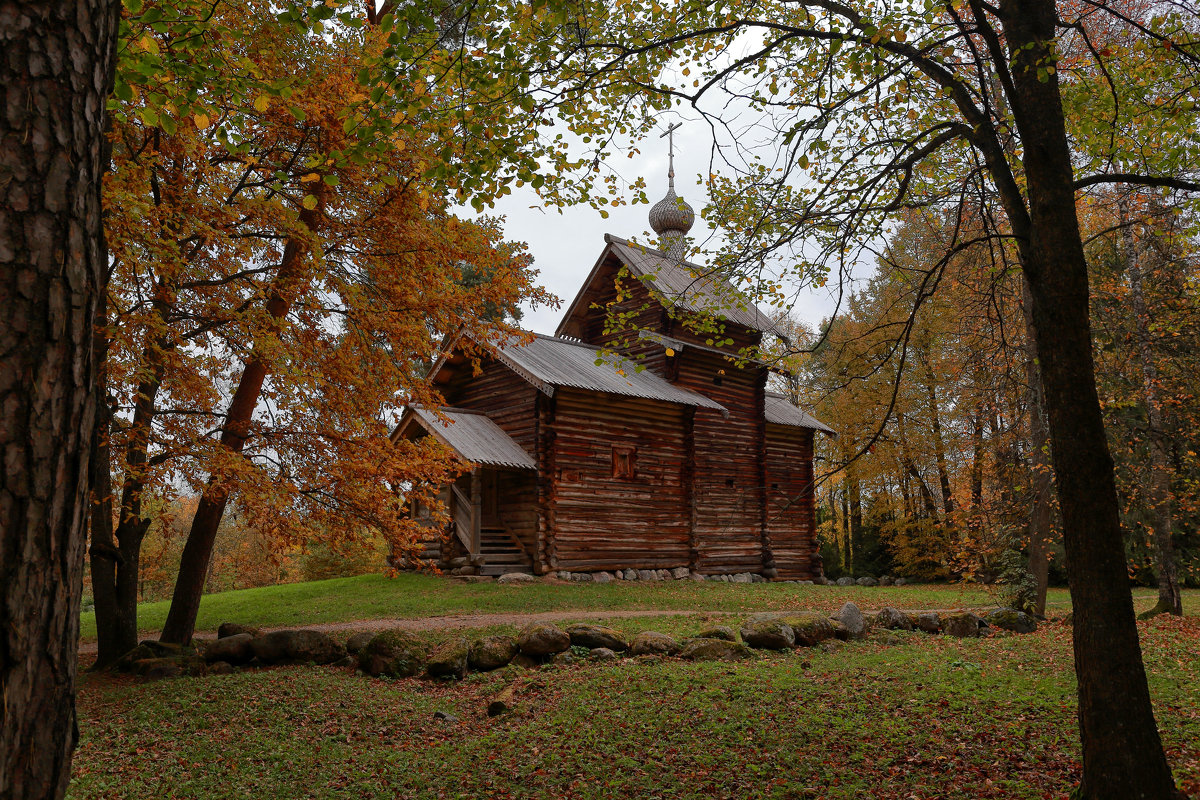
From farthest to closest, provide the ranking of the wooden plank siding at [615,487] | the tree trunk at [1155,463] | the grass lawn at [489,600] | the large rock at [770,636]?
the wooden plank siding at [615,487], the grass lawn at [489,600], the tree trunk at [1155,463], the large rock at [770,636]

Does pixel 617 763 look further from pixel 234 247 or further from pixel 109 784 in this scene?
pixel 234 247

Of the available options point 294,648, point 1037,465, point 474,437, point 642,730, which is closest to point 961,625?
point 1037,465

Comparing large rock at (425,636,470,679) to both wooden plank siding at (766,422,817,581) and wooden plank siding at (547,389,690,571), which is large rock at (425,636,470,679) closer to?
wooden plank siding at (547,389,690,571)

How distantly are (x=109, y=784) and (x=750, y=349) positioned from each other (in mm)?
7025

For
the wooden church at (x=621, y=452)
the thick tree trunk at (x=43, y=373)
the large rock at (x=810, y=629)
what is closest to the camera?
the thick tree trunk at (x=43, y=373)

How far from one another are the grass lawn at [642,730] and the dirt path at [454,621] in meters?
3.47

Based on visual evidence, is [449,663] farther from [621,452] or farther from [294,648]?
[621,452]

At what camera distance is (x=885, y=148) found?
7527mm

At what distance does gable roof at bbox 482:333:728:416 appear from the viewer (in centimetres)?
2134

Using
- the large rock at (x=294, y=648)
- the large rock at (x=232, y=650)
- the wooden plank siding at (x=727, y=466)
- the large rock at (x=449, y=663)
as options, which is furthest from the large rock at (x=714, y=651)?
the wooden plank siding at (x=727, y=466)

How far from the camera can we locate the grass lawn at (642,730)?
5902 mm

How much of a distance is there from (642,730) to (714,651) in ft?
11.8

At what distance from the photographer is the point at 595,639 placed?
10883mm

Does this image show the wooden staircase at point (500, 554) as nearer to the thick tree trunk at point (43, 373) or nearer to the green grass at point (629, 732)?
the green grass at point (629, 732)
